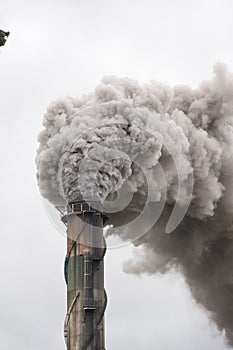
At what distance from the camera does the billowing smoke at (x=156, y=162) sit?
40.1m

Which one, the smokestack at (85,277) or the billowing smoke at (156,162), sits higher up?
the billowing smoke at (156,162)

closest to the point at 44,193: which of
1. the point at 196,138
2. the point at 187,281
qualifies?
the point at 196,138

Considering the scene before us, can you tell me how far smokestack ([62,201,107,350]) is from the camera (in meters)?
37.7

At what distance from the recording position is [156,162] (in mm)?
41656

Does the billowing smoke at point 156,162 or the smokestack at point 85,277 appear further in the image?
the billowing smoke at point 156,162

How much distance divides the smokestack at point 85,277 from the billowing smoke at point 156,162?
4.60 ft

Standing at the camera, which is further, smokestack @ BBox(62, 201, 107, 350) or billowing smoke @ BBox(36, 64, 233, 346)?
billowing smoke @ BBox(36, 64, 233, 346)

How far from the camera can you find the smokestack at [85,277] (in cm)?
3769

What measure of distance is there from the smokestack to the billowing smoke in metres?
1.40

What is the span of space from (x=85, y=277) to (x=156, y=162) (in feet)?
29.4

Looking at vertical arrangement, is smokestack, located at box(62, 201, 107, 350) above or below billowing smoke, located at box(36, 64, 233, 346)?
below

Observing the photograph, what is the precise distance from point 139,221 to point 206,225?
20.8 ft

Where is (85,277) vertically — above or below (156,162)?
below

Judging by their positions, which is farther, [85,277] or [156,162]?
[156,162]
